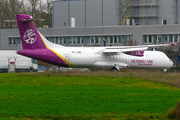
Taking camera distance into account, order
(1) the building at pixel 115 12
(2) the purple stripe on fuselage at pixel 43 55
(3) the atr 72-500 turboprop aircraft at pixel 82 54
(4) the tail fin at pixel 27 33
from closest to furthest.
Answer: (2) the purple stripe on fuselage at pixel 43 55 → (4) the tail fin at pixel 27 33 → (3) the atr 72-500 turboprop aircraft at pixel 82 54 → (1) the building at pixel 115 12

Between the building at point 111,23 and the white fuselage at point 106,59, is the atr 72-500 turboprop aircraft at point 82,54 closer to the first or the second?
the white fuselage at point 106,59

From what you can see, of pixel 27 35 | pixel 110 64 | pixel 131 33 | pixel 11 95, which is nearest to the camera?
pixel 11 95

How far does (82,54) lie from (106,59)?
9.65 feet

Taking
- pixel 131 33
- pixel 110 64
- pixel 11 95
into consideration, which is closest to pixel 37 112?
pixel 11 95

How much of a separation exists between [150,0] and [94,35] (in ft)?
47.0

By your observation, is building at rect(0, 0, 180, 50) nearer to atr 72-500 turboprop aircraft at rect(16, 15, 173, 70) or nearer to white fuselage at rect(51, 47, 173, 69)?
white fuselage at rect(51, 47, 173, 69)

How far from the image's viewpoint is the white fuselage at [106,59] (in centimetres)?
3189

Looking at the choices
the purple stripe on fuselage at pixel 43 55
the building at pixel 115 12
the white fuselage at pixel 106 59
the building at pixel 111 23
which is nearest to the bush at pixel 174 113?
the purple stripe on fuselage at pixel 43 55

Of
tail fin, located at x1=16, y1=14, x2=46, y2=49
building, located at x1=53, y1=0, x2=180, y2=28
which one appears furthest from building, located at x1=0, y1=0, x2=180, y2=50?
tail fin, located at x1=16, y1=14, x2=46, y2=49

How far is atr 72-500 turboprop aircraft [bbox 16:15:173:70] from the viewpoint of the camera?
30542 mm

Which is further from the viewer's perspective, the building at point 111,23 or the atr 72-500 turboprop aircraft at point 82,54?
the building at point 111,23

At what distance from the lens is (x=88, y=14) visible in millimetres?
73375

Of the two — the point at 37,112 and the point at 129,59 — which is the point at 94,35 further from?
the point at 37,112

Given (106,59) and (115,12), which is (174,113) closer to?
(106,59)
